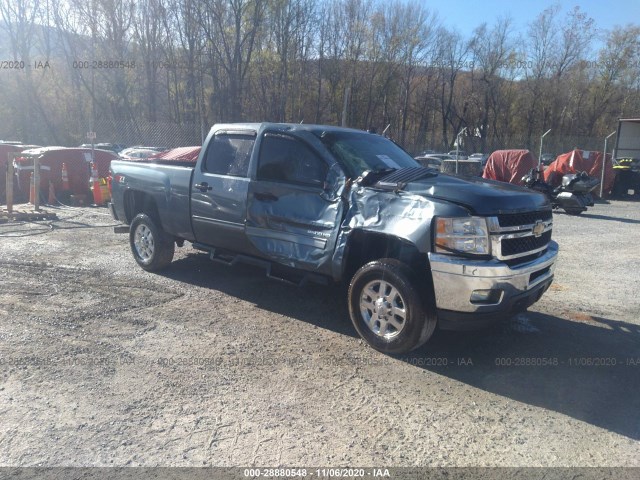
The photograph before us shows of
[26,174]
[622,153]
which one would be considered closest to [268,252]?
[26,174]

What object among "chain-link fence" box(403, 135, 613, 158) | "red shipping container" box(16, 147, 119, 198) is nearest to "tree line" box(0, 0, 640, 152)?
"chain-link fence" box(403, 135, 613, 158)

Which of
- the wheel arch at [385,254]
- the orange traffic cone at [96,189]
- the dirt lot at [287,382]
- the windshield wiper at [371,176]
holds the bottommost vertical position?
the dirt lot at [287,382]

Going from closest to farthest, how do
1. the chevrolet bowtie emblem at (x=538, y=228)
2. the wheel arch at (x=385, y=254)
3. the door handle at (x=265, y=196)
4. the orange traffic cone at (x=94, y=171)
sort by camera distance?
the wheel arch at (x=385, y=254)
the chevrolet bowtie emblem at (x=538, y=228)
the door handle at (x=265, y=196)
the orange traffic cone at (x=94, y=171)

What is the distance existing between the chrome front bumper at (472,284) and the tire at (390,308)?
0.61 ft

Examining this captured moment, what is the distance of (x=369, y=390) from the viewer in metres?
3.93

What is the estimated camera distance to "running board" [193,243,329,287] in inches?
204

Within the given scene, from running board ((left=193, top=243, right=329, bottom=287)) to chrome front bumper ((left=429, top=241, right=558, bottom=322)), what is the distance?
1289mm

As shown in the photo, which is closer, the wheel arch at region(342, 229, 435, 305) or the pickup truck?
the pickup truck

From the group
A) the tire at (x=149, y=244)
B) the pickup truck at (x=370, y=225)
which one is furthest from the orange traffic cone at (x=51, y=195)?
the pickup truck at (x=370, y=225)

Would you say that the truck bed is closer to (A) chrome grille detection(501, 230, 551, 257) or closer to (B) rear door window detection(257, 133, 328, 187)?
(B) rear door window detection(257, 133, 328, 187)

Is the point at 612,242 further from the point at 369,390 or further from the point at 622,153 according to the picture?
the point at 622,153

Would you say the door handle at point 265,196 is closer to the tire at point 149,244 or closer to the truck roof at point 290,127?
the truck roof at point 290,127

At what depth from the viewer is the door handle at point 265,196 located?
5.41m

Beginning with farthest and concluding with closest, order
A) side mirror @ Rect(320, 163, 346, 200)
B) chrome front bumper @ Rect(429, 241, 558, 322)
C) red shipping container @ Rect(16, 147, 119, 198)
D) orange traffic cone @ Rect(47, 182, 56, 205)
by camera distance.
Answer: red shipping container @ Rect(16, 147, 119, 198) → orange traffic cone @ Rect(47, 182, 56, 205) → side mirror @ Rect(320, 163, 346, 200) → chrome front bumper @ Rect(429, 241, 558, 322)
